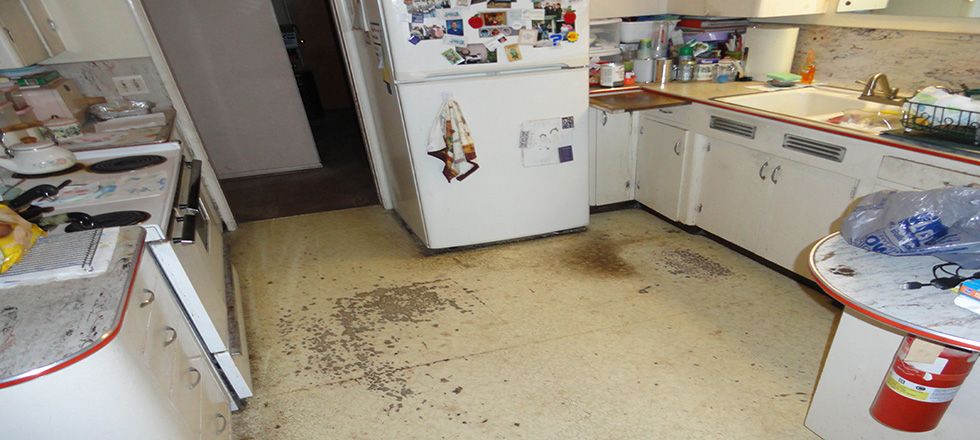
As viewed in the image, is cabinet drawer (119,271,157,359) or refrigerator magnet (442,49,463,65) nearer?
cabinet drawer (119,271,157,359)

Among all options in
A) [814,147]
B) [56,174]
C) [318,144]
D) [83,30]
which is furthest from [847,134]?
[318,144]

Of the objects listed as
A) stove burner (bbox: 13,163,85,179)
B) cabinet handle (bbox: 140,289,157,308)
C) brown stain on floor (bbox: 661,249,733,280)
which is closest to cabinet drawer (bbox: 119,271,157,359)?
cabinet handle (bbox: 140,289,157,308)

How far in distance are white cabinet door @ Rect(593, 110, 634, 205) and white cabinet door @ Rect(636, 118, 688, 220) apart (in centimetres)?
7

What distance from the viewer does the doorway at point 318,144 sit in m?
3.73

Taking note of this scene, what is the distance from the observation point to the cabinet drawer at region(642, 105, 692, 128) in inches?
102

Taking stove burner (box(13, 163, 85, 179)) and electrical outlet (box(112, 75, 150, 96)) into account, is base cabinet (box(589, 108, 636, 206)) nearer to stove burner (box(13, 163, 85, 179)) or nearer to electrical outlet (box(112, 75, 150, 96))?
stove burner (box(13, 163, 85, 179))

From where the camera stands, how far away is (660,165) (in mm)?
2854

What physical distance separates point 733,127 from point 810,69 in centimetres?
71

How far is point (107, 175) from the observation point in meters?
1.83

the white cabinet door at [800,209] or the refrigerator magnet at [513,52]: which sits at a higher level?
the refrigerator magnet at [513,52]

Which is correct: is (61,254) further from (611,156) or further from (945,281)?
(611,156)

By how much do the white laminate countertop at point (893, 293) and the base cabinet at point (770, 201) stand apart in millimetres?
900

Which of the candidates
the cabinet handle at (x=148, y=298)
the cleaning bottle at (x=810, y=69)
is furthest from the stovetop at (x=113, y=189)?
the cleaning bottle at (x=810, y=69)

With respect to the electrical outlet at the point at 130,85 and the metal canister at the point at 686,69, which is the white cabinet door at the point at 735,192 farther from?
the electrical outlet at the point at 130,85
